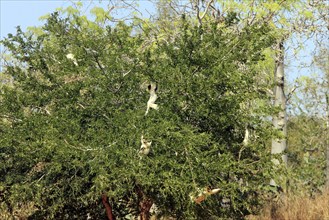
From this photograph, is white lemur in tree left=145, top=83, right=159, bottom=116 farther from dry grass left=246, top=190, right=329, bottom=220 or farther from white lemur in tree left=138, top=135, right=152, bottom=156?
dry grass left=246, top=190, right=329, bottom=220

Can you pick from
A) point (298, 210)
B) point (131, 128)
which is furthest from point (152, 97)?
point (298, 210)

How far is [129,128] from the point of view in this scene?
860cm

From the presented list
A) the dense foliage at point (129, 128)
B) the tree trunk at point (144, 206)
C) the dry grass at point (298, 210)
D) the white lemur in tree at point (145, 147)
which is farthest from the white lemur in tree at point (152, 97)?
the dry grass at point (298, 210)

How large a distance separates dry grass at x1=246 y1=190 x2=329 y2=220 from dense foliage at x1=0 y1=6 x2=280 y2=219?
124 inches

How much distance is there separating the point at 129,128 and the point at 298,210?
6.72m

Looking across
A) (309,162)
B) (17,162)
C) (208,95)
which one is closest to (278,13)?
(208,95)

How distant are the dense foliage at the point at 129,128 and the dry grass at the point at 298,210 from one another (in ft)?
10.3

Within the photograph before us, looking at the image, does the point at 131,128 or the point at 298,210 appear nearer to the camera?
the point at 131,128

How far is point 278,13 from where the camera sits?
17.5m

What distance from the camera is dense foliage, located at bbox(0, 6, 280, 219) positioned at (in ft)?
27.6

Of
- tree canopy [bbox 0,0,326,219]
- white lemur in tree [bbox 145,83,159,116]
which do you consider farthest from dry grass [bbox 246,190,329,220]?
white lemur in tree [bbox 145,83,159,116]

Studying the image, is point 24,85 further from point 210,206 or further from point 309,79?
point 309,79

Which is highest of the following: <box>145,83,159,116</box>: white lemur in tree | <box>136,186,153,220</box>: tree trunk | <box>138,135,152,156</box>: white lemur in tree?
<box>145,83,159,116</box>: white lemur in tree

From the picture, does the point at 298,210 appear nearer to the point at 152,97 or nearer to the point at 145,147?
the point at 152,97
